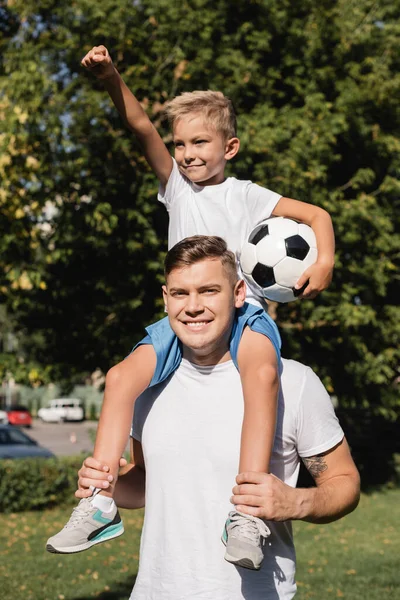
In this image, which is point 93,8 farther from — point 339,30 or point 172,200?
point 172,200

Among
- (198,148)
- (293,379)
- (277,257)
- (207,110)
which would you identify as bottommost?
Answer: (293,379)

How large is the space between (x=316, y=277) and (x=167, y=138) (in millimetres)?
11276

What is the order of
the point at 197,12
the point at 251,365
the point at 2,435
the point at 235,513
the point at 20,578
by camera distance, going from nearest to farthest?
the point at 235,513, the point at 251,365, the point at 20,578, the point at 197,12, the point at 2,435

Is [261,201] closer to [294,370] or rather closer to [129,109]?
[129,109]

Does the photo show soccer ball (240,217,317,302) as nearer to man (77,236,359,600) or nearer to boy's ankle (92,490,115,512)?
man (77,236,359,600)

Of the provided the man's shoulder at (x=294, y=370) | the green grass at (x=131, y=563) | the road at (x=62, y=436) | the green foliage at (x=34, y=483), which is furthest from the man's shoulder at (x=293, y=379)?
the road at (x=62, y=436)

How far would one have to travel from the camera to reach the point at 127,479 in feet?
Result: 10.0

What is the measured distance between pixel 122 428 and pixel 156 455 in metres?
0.19

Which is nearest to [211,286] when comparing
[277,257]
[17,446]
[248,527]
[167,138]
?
[277,257]

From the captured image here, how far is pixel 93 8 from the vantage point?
1355 cm

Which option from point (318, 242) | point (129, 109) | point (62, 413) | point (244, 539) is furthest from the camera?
point (62, 413)

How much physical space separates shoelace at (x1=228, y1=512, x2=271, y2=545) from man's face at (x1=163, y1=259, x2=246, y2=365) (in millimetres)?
600

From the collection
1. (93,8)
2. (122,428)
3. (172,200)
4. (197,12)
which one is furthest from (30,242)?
(122,428)

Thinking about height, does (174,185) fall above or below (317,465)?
above
